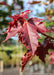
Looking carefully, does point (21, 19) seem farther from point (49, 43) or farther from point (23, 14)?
point (49, 43)

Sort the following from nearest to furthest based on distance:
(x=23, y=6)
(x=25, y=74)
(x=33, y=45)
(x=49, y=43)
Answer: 1. (x=33, y=45)
2. (x=49, y=43)
3. (x=23, y=6)
4. (x=25, y=74)

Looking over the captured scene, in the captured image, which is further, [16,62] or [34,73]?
[16,62]

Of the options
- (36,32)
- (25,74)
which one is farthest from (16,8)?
(25,74)

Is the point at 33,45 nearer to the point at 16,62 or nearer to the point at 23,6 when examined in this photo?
the point at 23,6

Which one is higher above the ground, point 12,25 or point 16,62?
point 12,25

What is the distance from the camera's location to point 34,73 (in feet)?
23.2

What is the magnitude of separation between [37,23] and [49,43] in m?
0.13

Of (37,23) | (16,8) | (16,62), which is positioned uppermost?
(37,23)

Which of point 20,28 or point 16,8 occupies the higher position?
point 20,28

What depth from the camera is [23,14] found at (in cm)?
44

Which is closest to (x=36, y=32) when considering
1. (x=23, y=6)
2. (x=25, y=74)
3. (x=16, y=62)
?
(x=23, y=6)

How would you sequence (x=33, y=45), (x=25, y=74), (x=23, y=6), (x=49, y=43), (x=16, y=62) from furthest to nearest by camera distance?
(x=16, y=62)
(x=25, y=74)
(x=23, y=6)
(x=49, y=43)
(x=33, y=45)

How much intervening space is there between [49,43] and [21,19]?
6.0 inches

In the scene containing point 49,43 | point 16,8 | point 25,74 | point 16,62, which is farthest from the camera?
point 16,62
